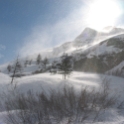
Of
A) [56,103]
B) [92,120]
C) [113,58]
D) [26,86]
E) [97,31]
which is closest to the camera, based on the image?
[92,120]

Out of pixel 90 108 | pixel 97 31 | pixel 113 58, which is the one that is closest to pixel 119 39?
pixel 113 58

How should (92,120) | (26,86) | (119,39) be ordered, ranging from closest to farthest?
(92,120) < (26,86) < (119,39)

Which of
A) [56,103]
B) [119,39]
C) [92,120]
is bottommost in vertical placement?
[92,120]

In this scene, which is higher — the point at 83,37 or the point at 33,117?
the point at 83,37

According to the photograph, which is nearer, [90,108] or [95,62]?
[90,108]

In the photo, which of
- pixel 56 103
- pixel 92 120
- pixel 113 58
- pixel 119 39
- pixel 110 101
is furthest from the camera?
pixel 119 39

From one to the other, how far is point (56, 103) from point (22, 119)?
6.32 ft

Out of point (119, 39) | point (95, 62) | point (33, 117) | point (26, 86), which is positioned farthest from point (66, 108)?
point (119, 39)

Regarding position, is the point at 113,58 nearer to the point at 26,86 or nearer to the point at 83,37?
the point at 26,86

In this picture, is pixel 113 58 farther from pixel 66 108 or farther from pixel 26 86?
pixel 66 108

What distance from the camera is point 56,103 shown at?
8.89 metres

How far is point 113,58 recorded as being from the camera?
5109 cm

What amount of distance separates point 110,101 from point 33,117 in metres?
4.85

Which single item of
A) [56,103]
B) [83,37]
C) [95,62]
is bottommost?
[56,103]
